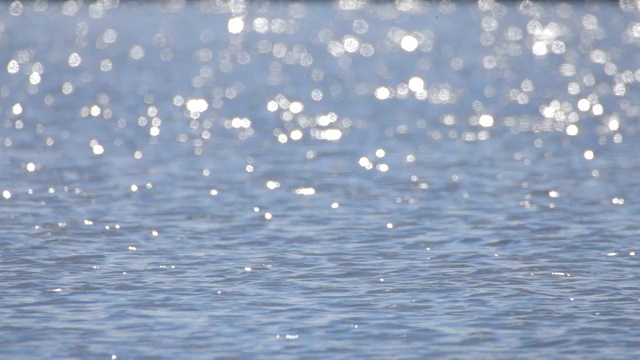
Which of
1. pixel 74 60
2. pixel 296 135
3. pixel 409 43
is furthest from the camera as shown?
pixel 409 43

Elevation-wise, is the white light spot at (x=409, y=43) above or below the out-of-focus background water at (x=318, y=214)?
below

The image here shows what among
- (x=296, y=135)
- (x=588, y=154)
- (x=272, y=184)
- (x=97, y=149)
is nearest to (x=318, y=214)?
(x=272, y=184)

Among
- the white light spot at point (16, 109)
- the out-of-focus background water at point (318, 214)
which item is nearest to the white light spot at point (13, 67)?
the out-of-focus background water at point (318, 214)

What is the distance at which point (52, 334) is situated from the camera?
14.5 metres

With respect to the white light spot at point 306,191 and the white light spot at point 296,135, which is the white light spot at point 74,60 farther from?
the white light spot at point 306,191

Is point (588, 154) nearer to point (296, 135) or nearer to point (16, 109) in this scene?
point (296, 135)

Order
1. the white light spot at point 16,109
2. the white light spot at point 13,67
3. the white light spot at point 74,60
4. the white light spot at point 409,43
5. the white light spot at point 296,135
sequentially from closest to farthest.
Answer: the white light spot at point 296,135 → the white light spot at point 16,109 → the white light spot at point 13,67 → the white light spot at point 74,60 → the white light spot at point 409,43

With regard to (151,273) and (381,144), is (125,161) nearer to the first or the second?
(381,144)

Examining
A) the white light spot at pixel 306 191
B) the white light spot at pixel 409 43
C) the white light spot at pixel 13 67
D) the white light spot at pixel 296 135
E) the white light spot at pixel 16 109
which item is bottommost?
the white light spot at pixel 409 43

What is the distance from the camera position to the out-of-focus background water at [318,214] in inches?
579

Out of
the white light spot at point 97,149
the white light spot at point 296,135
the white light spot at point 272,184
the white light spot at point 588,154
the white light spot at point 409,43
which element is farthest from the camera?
the white light spot at point 409,43

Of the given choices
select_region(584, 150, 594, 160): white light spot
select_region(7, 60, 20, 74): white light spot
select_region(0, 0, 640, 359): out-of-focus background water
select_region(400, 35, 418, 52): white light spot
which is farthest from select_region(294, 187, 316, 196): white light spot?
select_region(400, 35, 418, 52): white light spot

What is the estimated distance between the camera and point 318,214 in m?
22.1

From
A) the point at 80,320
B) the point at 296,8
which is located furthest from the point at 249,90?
the point at 296,8
